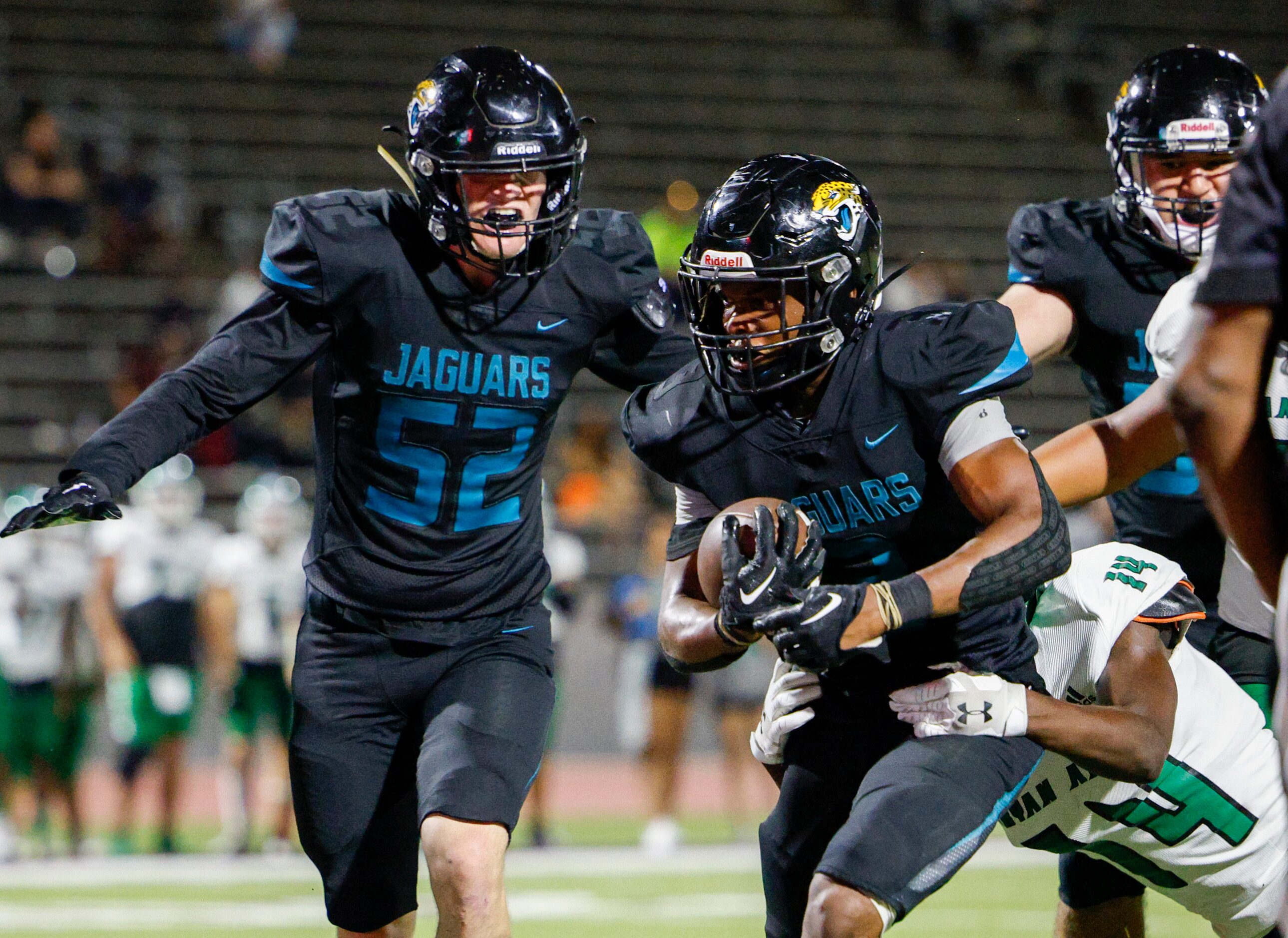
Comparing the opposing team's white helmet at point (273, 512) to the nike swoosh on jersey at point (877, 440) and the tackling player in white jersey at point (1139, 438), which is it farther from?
the nike swoosh on jersey at point (877, 440)

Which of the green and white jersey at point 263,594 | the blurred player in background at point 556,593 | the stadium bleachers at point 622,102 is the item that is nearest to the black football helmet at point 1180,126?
the blurred player in background at point 556,593

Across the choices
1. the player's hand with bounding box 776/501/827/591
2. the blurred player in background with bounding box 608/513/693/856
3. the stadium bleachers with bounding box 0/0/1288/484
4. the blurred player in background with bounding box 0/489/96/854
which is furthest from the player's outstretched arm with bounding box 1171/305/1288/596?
the stadium bleachers with bounding box 0/0/1288/484

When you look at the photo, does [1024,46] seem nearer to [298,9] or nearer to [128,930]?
[298,9]

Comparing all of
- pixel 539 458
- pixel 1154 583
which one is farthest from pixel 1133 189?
pixel 539 458

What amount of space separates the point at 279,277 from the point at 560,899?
404 centimetres

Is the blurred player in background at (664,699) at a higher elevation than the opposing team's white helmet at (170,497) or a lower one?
lower

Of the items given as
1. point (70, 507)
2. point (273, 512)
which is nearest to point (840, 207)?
point (70, 507)

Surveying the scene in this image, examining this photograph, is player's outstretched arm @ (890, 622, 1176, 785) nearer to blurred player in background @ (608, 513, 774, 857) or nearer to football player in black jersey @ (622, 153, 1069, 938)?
football player in black jersey @ (622, 153, 1069, 938)

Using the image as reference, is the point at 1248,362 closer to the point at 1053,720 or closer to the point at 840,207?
the point at 1053,720

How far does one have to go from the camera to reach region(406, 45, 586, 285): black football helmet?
11.9ft

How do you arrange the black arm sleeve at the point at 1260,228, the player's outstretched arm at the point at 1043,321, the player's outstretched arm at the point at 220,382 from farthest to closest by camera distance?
1. the player's outstretched arm at the point at 1043,321
2. the player's outstretched arm at the point at 220,382
3. the black arm sleeve at the point at 1260,228

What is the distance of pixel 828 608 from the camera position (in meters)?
2.81

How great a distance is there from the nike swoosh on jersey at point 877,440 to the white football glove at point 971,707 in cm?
43

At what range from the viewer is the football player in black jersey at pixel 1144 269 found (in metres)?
3.86
